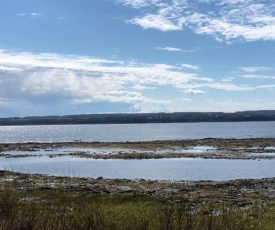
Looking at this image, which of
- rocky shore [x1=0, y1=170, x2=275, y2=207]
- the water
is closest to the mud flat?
the water

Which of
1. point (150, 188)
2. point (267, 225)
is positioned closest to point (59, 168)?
point (150, 188)

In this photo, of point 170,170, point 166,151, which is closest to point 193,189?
point 170,170

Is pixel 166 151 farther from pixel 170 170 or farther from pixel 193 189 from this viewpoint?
pixel 193 189

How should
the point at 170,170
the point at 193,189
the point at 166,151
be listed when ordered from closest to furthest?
1. the point at 193,189
2. the point at 170,170
3. the point at 166,151

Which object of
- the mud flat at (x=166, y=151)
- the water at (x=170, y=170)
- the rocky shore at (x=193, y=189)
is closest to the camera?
the rocky shore at (x=193, y=189)

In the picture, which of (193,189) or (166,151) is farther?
(166,151)

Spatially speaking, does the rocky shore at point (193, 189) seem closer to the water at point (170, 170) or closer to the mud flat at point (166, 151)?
the water at point (170, 170)

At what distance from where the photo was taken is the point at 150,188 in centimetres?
3225

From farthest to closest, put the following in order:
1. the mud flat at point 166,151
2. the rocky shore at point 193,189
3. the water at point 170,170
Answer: the mud flat at point 166,151 < the water at point 170,170 < the rocky shore at point 193,189

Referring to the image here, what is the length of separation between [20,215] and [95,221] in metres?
1.85

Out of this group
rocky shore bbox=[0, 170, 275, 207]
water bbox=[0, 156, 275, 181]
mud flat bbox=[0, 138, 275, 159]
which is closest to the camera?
rocky shore bbox=[0, 170, 275, 207]

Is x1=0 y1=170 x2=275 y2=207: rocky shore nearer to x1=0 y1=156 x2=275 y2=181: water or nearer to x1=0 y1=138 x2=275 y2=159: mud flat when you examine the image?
x1=0 y1=156 x2=275 y2=181: water

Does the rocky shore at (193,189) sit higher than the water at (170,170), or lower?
higher

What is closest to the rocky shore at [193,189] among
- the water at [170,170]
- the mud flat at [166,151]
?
the water at [170,170]
